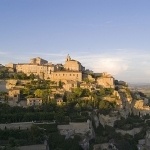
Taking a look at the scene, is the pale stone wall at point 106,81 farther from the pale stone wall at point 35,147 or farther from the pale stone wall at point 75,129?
the pale stone wall at point 35,147

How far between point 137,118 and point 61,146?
15048 mm

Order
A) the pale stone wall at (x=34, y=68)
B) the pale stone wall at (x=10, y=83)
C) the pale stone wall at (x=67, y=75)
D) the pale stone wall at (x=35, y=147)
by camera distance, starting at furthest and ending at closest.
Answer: the pale stone wall at (x=34, y=68) → the pale stone wall at (x=67, y=75) → the pale stone wall at (x=10, y=83) → the pale stone wall at (x=35, y=147)

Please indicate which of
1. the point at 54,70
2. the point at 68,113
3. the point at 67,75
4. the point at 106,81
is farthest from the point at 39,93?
the point at 54,70

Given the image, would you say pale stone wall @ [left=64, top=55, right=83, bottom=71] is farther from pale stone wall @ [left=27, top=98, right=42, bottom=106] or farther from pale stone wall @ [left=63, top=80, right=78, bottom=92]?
pale stone wall @ [left=27, top=98, right=42, bottom=106]

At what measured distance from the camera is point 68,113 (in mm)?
36688

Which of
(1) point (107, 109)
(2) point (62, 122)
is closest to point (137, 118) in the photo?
(1) point (107, 109)

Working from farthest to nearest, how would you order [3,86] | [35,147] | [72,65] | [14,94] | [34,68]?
1. [72,65]
2. [34,68]
3. [3,86]
4. [14,94]
5. [35,147]

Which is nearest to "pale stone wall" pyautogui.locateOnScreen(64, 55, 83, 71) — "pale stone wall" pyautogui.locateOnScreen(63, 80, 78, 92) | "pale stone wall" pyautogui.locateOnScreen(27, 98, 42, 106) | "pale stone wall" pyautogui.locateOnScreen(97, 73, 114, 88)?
"pale stone wall" pyautogui.locateOnScreen(97, 73, 114, 88)

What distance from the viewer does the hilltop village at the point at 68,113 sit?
31731 millimetres

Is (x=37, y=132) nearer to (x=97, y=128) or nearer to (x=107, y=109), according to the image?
(x=97, y=128)

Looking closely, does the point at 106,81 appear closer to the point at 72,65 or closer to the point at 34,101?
the point at 72,65

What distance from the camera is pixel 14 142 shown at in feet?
96.3

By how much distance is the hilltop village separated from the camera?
31731 millimetres

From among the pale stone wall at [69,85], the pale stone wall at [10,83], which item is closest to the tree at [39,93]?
the pale stone wall at [69,85]
